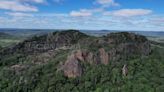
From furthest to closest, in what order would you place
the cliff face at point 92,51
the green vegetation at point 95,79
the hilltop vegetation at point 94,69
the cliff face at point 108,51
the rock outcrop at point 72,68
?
the cliff face at point 92,51 < the cliff face at point 108,51 < the rock outcrop at point 72,68 < the hilltop vegetation at point 94,69 < the green vegetation at point 95,79

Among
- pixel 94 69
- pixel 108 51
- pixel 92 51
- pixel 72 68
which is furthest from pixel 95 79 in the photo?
pixel 108 51

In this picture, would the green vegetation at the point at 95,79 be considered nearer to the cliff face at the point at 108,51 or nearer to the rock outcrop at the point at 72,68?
the rock outcrop at the point at 72,68

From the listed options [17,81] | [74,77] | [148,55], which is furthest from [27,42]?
[148,55]

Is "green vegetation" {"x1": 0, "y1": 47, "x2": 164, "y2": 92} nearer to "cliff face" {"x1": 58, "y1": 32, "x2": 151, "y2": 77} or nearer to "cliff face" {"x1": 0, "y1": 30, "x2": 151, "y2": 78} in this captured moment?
"cliff face" {"x1": 58, "y1": 32, "x2": 151, "y2": 77}

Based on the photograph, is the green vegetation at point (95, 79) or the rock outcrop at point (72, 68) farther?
the rock outcrop at point (72, 68)

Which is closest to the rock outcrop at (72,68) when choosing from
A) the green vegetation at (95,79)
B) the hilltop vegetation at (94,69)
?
the hilltop vegetation at (94,69)

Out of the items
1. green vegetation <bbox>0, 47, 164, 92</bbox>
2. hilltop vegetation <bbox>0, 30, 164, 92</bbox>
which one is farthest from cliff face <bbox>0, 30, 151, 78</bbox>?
green vegetation <bbox>0, 47, 164, 92</bbox>

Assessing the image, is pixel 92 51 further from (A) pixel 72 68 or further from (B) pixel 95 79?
(B) pixel 95 79

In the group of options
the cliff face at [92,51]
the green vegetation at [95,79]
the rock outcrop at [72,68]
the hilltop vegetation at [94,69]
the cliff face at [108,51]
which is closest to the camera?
the green vegetation at [95,79]
